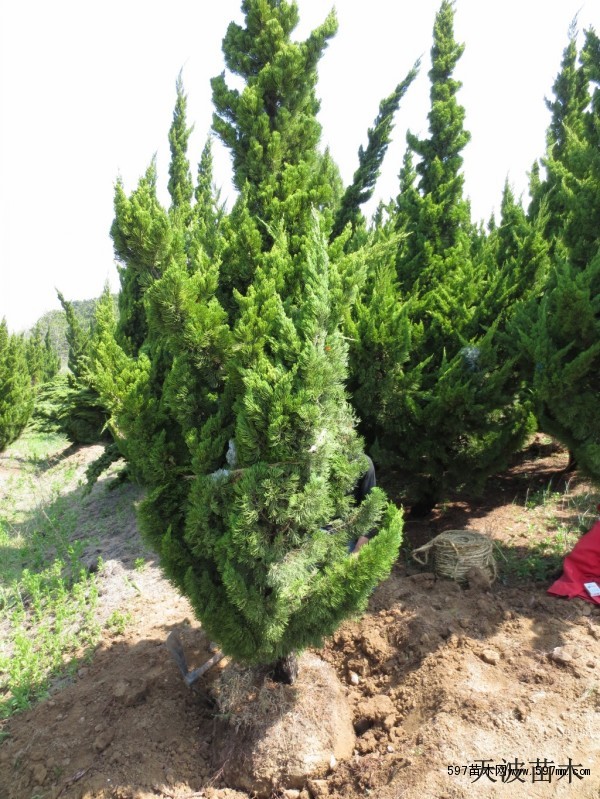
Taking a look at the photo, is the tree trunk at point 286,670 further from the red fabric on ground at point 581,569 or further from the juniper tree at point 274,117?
the juniper tree at point 274,117

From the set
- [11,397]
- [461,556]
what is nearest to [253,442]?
[461,556]

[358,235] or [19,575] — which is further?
[19,575]

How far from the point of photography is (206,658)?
146 inches

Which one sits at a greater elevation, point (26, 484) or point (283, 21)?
point (283, 21)

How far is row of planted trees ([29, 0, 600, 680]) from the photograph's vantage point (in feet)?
8.64

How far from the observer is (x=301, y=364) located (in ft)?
8.24

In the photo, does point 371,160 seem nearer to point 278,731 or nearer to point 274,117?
point 274,117

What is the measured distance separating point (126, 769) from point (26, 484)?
28.4 feet

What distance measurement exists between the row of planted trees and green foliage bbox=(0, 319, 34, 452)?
6953 millimetres

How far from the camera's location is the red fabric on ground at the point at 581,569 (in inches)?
157

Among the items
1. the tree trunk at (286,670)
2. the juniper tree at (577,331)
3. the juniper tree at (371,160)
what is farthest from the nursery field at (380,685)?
the juniper tree at (371,160)

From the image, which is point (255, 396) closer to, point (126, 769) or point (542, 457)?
point (126, 769)

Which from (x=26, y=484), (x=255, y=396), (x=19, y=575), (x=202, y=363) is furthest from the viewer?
(x=26, y=484)

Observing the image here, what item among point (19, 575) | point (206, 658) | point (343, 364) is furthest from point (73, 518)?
point (343, 364)
